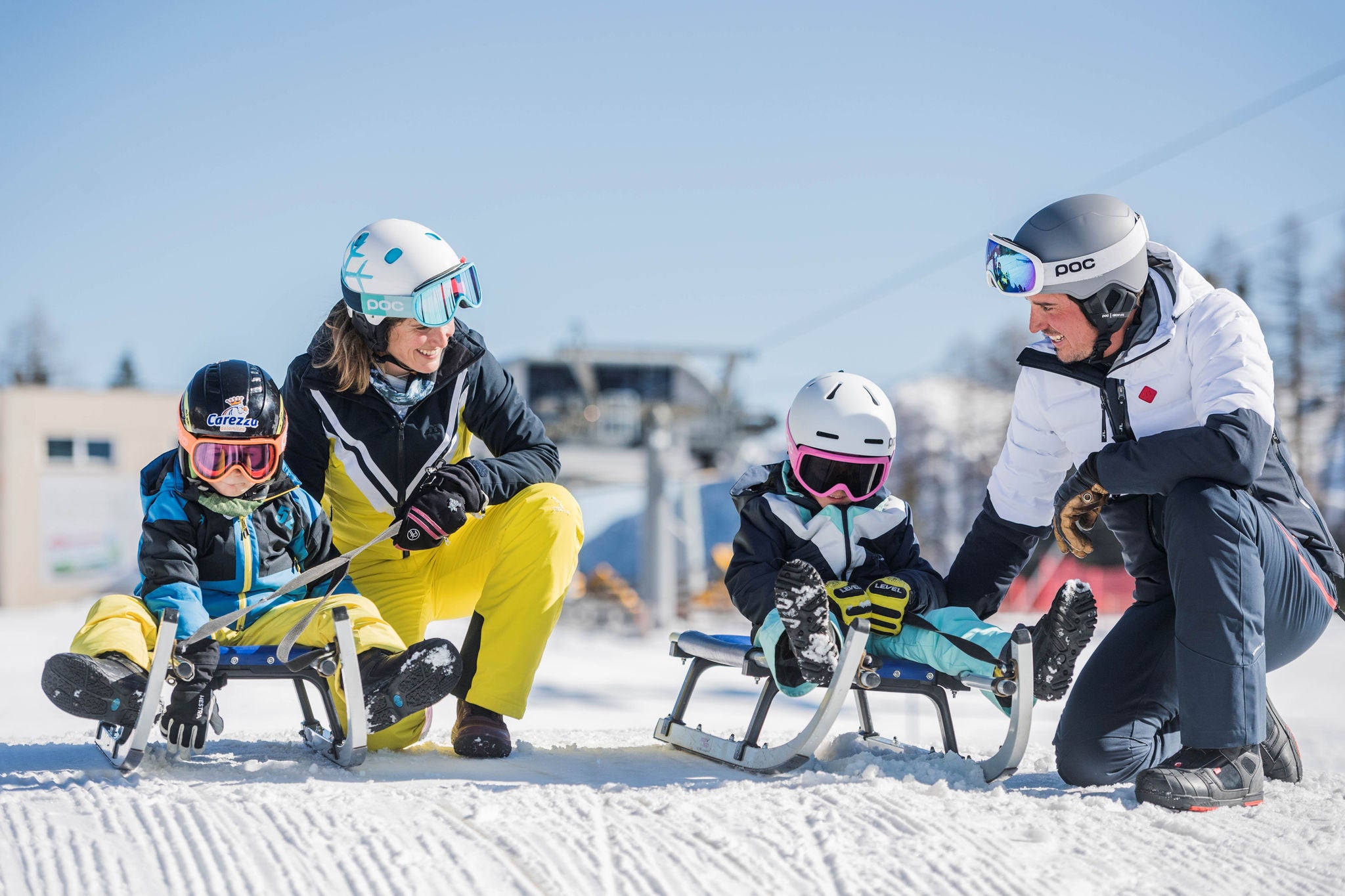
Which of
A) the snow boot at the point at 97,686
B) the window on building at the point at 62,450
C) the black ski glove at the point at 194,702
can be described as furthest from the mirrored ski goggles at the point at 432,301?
the window on building at the point at 62,450

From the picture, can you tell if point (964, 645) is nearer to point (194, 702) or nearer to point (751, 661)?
point (751, 661)

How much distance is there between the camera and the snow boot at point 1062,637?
289cm

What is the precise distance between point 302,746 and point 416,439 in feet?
3.23

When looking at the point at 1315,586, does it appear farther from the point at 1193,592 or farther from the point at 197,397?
the point at 197,397

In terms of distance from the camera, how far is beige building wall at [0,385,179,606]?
2939cm

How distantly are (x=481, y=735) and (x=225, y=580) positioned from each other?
2.77 ft

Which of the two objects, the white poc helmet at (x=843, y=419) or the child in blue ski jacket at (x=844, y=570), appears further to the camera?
the white poc helmet at (x=843, y=419)

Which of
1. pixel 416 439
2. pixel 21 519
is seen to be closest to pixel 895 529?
pixel 416 439

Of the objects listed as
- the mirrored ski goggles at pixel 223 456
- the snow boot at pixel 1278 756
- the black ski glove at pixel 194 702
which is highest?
the mirrored ski goggles at pixel 223 456

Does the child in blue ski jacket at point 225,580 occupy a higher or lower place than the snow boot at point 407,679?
higher

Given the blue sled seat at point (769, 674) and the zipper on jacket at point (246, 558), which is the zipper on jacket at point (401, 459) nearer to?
the zipper on jacket at point (246, 558)

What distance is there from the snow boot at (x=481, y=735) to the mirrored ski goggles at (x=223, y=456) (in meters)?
A: 0.90

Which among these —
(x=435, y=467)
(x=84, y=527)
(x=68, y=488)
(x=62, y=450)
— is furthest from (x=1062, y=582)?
(x=62, y=450)

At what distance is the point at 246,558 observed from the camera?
3127 millimetres
